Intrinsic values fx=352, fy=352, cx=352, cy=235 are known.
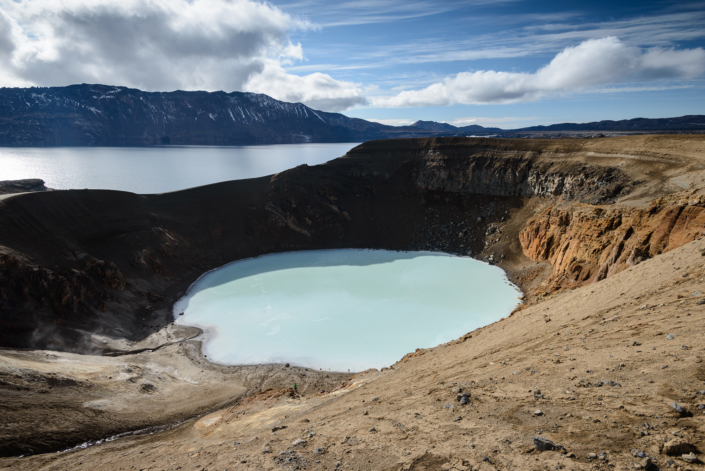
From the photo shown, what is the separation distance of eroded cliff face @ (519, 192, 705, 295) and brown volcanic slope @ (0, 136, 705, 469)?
13cm

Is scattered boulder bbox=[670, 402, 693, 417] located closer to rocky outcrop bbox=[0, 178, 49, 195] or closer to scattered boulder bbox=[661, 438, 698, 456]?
scattered boulder bbox=[661, 438, 698, 456]

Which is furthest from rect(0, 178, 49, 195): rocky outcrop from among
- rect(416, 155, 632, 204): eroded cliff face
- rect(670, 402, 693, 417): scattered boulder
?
rect(670, 402, 693, 417): scattered boulder

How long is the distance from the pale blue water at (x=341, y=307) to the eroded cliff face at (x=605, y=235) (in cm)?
389

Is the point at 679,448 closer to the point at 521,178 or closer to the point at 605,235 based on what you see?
the point at 605,235

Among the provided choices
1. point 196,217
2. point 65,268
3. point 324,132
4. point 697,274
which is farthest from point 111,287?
point 324,132

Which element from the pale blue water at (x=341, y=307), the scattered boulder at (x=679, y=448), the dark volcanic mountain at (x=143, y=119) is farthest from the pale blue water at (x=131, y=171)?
the scattered boulder at (x=679, y=448)

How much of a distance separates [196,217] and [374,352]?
26.5 metres

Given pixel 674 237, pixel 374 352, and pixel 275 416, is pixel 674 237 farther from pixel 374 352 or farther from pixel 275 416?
pixel 275 416

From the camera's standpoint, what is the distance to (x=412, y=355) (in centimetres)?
1605

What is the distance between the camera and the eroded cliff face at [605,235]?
17.6m

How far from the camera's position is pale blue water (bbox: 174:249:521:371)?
1941cm

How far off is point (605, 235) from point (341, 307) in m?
17.2

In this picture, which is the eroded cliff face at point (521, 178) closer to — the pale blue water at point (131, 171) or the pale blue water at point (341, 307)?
the pale blue water at point (341, 307)

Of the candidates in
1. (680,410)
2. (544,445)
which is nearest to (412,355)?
(544,445)
